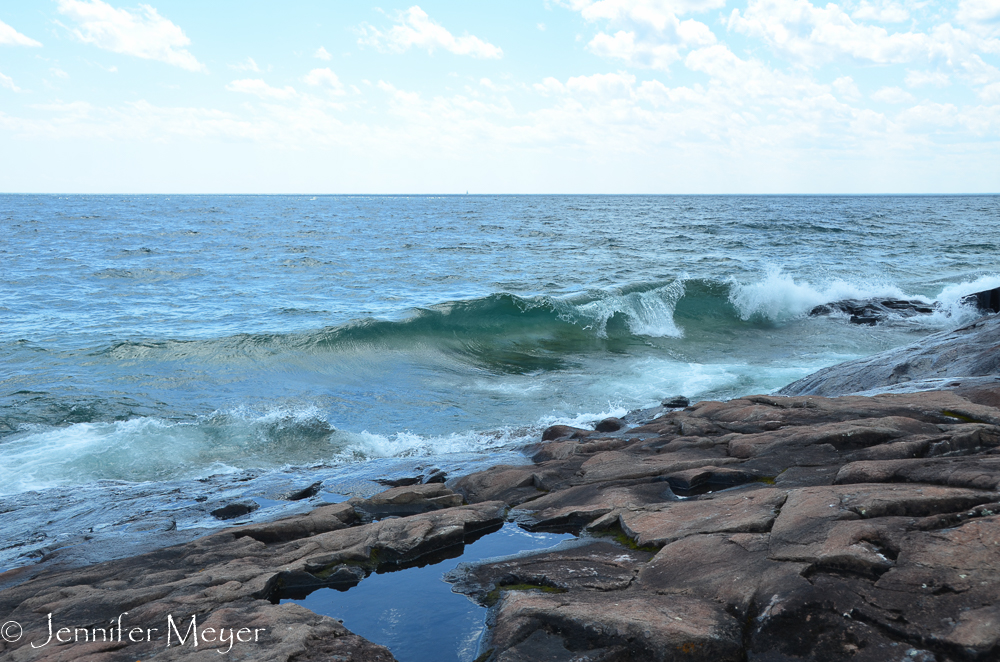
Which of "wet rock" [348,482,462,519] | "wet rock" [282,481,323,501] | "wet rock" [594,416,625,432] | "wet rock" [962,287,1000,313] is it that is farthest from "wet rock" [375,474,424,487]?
"wet rock" [962,287,1000,313]

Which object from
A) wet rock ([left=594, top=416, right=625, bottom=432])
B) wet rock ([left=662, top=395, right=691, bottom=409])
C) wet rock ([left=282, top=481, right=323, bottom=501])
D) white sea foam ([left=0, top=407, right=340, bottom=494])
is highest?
wet rock ([left=594, top=416, right=625, bottom=432])

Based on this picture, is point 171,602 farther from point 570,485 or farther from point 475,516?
point 570,485

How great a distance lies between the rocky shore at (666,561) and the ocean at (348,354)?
168cm

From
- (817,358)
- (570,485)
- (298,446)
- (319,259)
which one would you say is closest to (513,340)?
(817,358)

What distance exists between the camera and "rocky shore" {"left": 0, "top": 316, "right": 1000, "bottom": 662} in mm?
3346

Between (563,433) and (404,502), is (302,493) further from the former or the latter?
(563,433)

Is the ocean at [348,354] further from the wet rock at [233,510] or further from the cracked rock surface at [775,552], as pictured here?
the cracked rock surface at [775,552]

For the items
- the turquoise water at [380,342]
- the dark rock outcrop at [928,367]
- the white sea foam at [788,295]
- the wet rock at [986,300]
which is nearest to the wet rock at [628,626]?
the turquoise water at [380,342]

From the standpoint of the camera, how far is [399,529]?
18.4ft

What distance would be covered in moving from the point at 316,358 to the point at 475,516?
1159cm

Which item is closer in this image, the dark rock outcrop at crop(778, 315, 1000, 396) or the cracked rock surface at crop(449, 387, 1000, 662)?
the cracked rock surface at crop(449, 387, 1000, 662)

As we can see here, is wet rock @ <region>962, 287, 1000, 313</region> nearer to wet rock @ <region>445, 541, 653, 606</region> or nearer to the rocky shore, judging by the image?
the rocky shore

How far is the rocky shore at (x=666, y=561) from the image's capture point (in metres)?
3.35

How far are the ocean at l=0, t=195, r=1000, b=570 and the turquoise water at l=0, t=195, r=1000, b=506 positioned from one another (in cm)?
8
